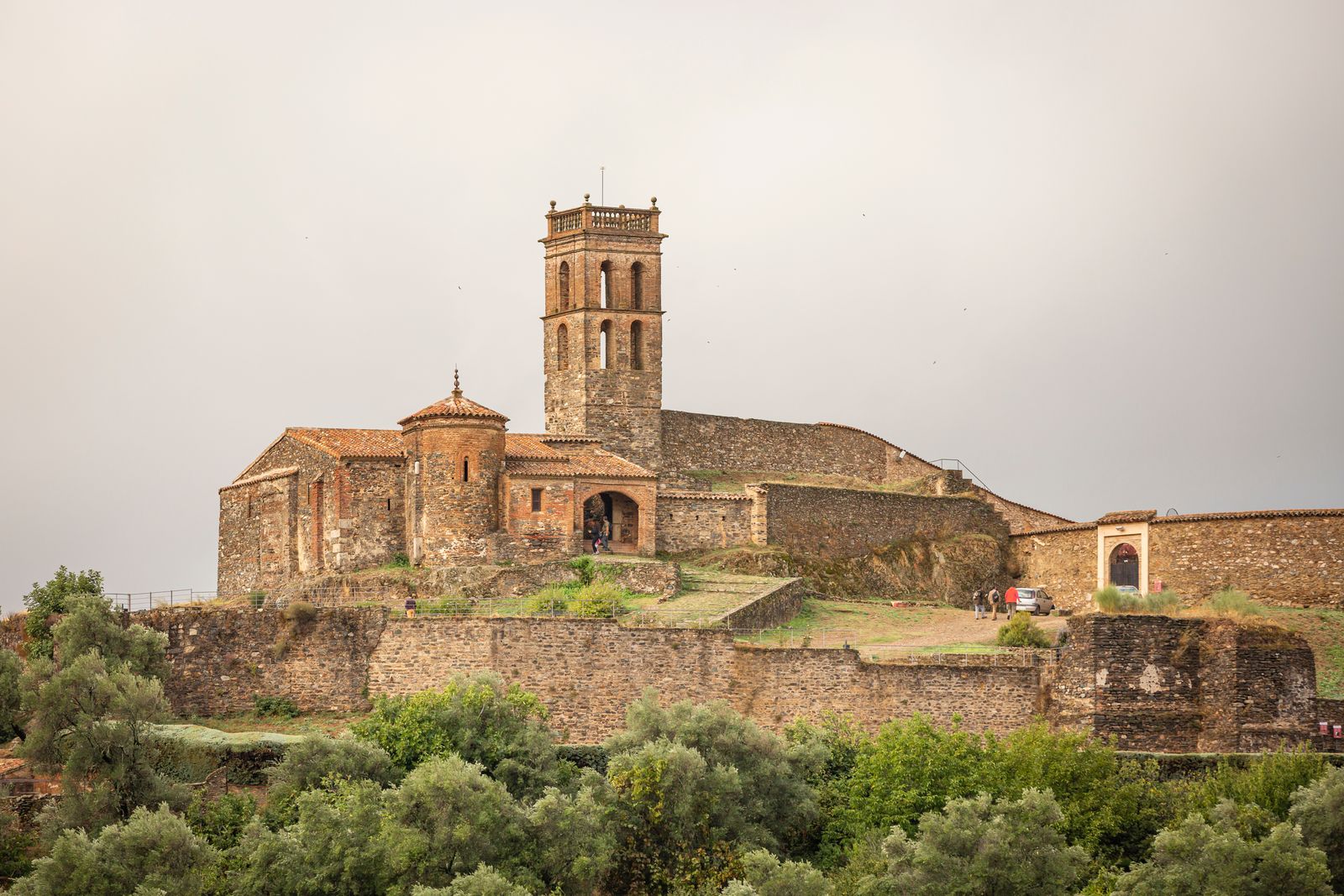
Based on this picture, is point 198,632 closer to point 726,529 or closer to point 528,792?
point 528,792

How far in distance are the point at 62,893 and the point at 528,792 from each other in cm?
922

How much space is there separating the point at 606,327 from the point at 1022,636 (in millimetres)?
19413

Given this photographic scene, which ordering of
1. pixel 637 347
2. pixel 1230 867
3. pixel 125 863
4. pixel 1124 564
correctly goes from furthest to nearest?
pixel 637 347, pixel 1124 564, pixel 125 863, pixel 1230 867

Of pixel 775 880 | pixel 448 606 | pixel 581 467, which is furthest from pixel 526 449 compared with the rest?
pixel 775 880

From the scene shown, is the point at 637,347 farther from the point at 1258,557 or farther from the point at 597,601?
the point at 1258,557

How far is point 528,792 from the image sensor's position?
45.6 m

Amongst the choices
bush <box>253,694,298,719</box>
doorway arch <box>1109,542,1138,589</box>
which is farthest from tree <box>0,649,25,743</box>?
doorway arch <box>1109,542,1138,589</box>

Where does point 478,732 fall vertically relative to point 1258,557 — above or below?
below

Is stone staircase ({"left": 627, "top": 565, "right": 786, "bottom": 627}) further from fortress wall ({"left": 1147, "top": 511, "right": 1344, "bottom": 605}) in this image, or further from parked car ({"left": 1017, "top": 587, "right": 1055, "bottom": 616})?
fortress wall ({"left": 1147, "top": 511, "right": 1344, "bottom": 605})

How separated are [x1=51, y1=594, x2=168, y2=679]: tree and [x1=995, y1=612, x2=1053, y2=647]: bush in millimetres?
18734

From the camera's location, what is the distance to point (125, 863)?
4247 centimetres

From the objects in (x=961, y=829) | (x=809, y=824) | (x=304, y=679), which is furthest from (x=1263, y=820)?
(x=304, y=679)

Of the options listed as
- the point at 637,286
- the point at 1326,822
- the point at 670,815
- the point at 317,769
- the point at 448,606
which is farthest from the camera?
the point at 637,286

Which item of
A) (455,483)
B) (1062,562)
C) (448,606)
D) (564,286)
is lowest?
(448,606)
